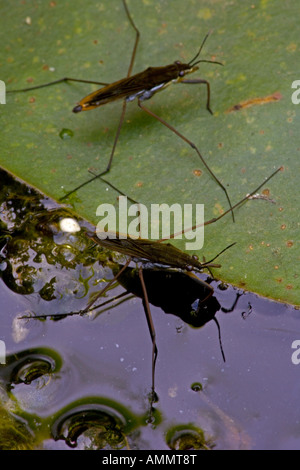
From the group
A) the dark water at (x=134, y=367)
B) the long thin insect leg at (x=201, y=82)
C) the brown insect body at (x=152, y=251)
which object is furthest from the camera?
the long thin insect leg at (x=201, y=82)

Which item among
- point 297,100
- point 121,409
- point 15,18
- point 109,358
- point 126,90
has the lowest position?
point 121,409

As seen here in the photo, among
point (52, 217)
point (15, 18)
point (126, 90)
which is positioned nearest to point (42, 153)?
point (52, 217)

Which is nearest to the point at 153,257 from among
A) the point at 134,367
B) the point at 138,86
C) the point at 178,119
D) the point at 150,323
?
the point at 150,323

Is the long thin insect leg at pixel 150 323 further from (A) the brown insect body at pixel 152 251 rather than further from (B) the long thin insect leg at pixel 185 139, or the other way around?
(B) the long thin insect leg at pixel 185 139

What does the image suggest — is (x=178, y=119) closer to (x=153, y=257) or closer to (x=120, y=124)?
(x=120, y=124)

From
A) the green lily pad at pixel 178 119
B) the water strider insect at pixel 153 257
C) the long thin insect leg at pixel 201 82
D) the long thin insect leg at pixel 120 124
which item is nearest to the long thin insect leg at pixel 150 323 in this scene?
the water strider insect at pixel 153 257

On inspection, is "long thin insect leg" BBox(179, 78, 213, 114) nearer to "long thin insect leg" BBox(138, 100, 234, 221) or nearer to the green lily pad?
the green lily pad
